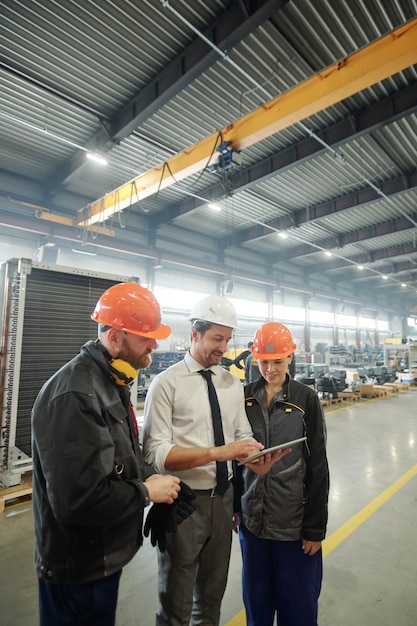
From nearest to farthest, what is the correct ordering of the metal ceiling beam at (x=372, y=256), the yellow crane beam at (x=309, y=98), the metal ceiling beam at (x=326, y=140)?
the yellow crane beam at (x=309, y=98), the metal ceiling beam at (x=326, y=140), the metal ceiling beam at (x=372, y=256)

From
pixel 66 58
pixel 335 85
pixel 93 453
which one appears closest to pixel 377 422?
pixel 335 85

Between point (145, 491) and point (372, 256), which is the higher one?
point (372, 256)

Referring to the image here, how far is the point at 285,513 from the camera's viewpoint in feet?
5.36

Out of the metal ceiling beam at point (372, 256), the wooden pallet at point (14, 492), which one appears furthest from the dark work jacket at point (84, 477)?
the metal ceiling beam at point (372, 256)

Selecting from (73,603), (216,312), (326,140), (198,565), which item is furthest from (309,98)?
(73,603)

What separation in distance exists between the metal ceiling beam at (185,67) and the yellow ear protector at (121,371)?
521cm

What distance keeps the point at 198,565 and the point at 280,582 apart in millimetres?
416

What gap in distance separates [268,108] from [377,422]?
693cm

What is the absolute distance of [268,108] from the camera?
Answer: 18.5ft

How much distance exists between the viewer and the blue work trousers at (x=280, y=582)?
157 cm

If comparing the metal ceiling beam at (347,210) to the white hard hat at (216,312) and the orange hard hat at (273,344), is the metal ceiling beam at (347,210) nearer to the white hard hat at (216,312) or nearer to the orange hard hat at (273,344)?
the orange hard hat at (273,344)

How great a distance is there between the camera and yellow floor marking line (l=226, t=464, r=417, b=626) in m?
2.12

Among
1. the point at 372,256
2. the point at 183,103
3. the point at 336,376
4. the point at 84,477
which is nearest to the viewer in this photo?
the point at 84,477

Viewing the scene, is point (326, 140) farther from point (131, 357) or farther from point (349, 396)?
point (131, 357)
